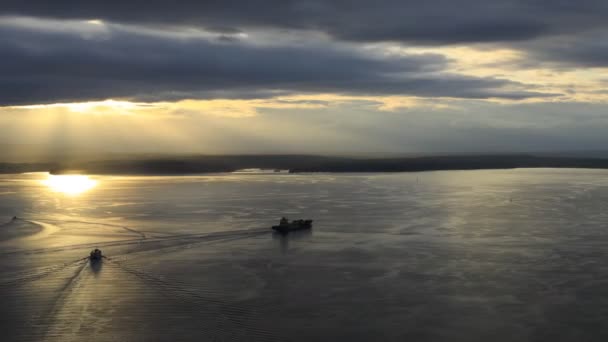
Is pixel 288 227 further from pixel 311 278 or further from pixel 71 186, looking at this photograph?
pixel 71 186

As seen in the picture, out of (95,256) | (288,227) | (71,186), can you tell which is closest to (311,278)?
(95,256)

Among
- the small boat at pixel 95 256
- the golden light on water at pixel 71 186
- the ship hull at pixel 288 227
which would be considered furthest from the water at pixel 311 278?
the golden light on water at pixel 71 186

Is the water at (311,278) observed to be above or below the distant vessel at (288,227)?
below

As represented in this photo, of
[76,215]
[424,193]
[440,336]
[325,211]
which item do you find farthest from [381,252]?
[424,193]

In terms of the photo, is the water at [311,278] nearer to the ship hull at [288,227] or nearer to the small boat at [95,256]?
the small boat at [95,256]

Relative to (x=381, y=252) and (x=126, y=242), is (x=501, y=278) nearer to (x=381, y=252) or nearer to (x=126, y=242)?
(x=381, y=252)

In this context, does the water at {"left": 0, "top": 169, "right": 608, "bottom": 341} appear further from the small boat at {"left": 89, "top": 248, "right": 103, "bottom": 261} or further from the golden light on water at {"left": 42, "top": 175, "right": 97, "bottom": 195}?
the golden light on water at {"left": 42, "top": 175, "right": 97, "bottom": 195}

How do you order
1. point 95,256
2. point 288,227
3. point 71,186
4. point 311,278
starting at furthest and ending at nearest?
point 71,186, point 288,227, point 95,256, point 311,278

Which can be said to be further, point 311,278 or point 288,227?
point 288,227

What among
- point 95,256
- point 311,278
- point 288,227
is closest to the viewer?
point 311,278
